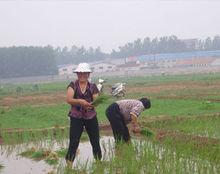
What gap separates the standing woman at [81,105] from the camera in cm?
734

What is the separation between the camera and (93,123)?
7.56m

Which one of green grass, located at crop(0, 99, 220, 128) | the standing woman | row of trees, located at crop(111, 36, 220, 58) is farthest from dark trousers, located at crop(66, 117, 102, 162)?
row of trees, located at crop(111, 36, 220, 58)

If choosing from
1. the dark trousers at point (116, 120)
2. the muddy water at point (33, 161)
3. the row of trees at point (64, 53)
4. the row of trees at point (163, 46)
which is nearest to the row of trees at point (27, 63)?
the row of trees at point (64, 53)

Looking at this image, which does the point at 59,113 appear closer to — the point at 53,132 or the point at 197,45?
the point at 53,132

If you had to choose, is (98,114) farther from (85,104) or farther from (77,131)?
(85,104)

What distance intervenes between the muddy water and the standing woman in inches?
22.7

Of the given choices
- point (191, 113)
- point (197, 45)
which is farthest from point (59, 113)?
point (197, 45)

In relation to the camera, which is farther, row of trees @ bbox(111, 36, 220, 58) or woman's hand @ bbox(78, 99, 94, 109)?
row of trees @ bbox(111, 36, 220, 58)

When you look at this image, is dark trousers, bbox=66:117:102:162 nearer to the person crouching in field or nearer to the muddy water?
the muddy water

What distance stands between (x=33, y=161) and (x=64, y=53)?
143497 millimetres

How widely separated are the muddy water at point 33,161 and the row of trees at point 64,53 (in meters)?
79.0

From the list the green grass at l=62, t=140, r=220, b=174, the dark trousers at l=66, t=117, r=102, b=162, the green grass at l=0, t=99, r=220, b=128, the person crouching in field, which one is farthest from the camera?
the green grass at l=0, t=99, r=220, b=128

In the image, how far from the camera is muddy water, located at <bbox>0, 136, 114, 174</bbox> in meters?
8.29

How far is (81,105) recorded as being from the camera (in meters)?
7.34
